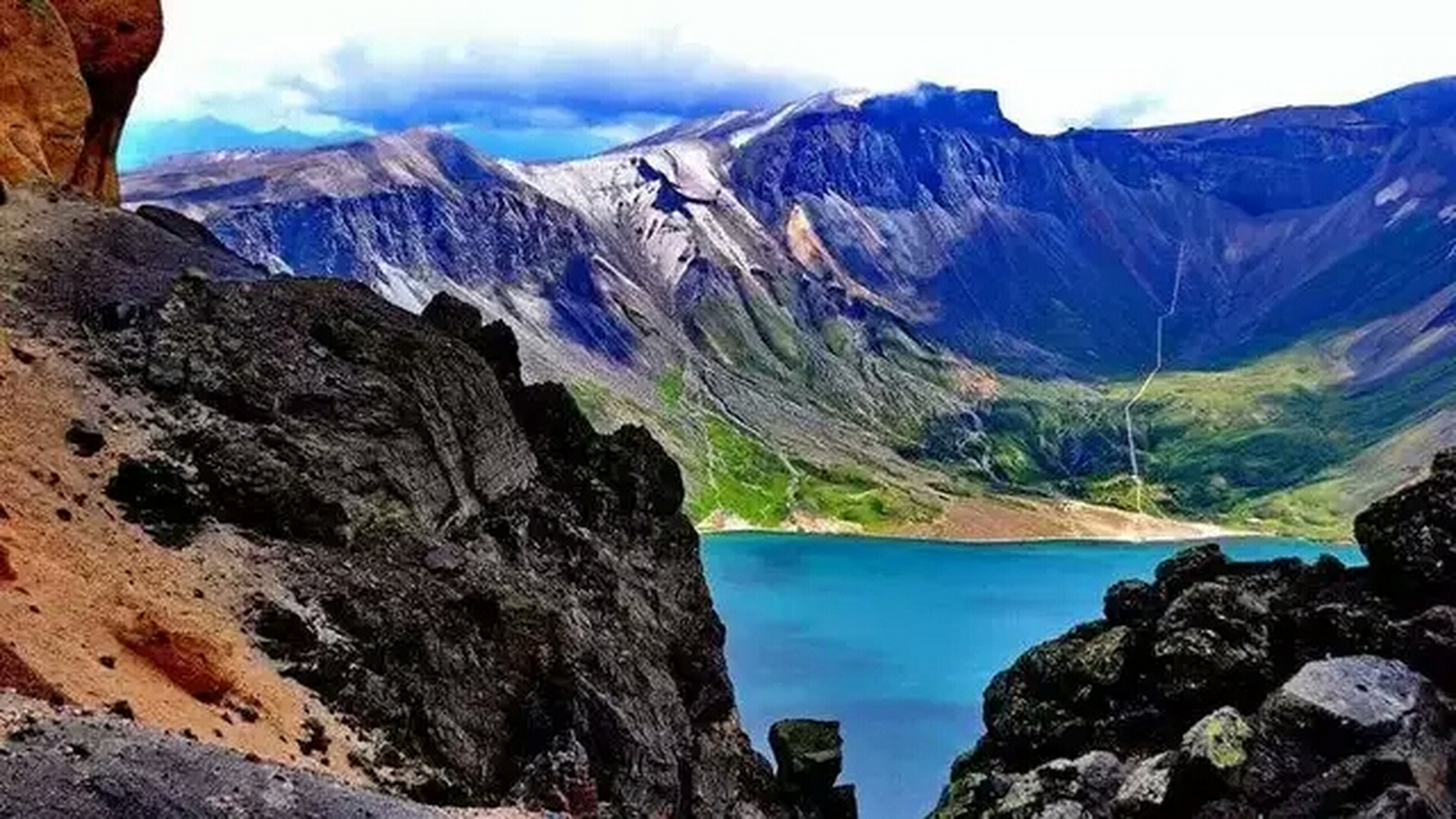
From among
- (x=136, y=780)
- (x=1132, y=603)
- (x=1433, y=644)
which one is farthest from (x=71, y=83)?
(x=1433, y=644)

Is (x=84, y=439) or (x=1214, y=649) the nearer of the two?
(x=84, y=439)

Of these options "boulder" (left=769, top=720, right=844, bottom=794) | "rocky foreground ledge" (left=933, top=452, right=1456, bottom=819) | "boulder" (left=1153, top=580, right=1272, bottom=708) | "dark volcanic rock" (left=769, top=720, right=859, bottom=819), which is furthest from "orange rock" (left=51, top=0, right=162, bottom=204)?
"boulder" (left=1153, top=580, right=1272, bottom=708)

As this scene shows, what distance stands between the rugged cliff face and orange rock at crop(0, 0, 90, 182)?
635 cm

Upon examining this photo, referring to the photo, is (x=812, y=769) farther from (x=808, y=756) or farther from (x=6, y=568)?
(x=6, y=568)

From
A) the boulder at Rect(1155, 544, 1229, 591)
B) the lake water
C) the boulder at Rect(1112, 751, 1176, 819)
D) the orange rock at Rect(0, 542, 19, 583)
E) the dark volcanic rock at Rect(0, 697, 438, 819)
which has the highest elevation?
the lake water

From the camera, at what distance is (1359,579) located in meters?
44.9

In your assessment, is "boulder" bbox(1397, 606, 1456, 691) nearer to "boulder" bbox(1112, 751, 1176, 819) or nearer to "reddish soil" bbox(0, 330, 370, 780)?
"boulder" bbox(1112, 751, 1176, 819)

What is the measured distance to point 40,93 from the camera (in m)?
59.5

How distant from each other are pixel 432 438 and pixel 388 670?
11.4 metres

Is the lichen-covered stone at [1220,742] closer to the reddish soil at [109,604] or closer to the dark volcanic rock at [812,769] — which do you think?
the reddish soil at [109,604]

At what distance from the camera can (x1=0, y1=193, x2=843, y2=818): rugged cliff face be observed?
123 feet

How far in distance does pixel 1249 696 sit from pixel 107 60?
58.0m

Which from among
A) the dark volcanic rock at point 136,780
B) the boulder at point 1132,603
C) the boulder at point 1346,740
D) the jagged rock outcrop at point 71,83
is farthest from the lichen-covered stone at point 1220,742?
the jagged rock outcrop at point 71,83

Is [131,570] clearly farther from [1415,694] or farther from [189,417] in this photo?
[1415,694]
